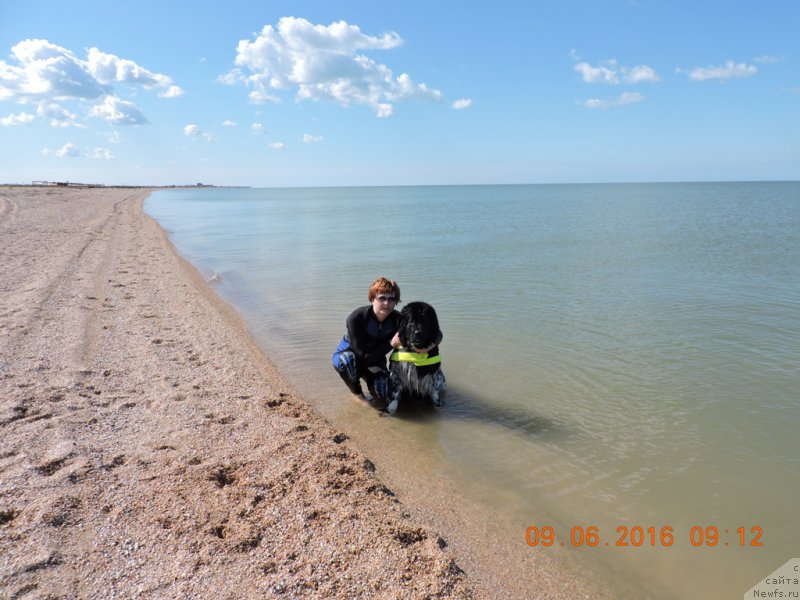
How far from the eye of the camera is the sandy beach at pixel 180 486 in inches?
120

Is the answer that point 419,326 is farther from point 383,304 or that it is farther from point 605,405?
point 605,405

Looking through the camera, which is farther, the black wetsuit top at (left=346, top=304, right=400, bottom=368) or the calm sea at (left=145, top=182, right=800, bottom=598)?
the black wetsuit top at (left=346, top=304, right=400, bottom=368)

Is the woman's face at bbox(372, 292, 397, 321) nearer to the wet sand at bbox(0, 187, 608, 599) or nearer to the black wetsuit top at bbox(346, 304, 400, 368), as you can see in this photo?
the black wetsuit top at bbox(346, 304, 400, 368)

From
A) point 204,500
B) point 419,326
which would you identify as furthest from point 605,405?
point 204,500

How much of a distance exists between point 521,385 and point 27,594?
5564 mm

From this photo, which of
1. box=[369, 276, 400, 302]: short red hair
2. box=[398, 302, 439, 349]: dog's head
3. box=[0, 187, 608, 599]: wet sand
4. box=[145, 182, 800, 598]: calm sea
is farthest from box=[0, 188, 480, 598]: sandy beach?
box=[369, 276, 400, 302]: short red hair

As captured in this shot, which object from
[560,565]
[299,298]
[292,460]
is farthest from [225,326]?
[560,565]

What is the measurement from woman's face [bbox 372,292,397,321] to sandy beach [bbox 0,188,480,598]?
4.73ft

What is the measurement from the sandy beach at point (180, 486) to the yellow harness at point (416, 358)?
3.85ft

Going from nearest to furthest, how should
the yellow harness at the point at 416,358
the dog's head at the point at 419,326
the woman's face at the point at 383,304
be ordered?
the dog's head at the point at 419,326
the woman's face at the point at 383,304
the yellow harness at the point at 416,358

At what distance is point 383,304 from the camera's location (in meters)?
5.81

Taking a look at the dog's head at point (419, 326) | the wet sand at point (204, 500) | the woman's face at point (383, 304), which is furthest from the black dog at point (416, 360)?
the wet sand at point (204, 500)

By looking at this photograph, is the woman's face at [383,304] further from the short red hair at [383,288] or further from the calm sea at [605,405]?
the calm sea at [605,405]

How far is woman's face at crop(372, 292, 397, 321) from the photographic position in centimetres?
576
